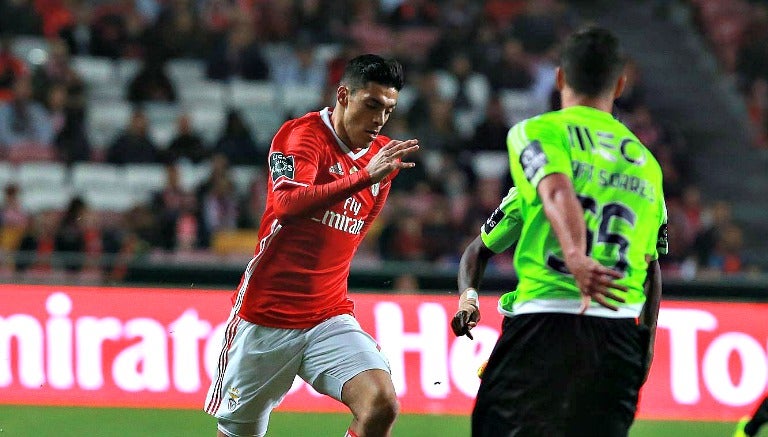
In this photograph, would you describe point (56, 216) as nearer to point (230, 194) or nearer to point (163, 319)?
point (230, 194)

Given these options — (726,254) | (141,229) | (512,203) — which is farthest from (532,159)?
(726,254)

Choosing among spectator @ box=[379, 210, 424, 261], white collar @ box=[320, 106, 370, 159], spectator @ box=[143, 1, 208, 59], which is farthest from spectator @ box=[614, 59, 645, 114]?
white collar @ box=[320, 106, 370, 159]

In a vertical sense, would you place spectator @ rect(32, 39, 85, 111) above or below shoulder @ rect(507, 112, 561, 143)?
below

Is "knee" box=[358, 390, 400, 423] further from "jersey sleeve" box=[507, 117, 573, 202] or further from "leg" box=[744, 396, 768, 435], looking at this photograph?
"leg" box=[744, 396, 768, 435]

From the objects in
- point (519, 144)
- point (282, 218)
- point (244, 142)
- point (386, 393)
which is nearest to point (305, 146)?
point (282, 218)

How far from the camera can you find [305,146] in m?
5.66

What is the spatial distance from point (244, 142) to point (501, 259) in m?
3.33

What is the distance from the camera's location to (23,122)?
14.1 metres

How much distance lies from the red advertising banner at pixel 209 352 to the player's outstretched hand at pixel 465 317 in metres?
5.19

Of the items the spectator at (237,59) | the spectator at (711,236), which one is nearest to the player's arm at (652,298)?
the spectator at (711,236)

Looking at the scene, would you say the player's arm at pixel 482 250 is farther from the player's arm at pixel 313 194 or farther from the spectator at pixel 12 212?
the spectator at pixel 12 212

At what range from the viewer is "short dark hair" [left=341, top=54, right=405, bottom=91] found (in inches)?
226

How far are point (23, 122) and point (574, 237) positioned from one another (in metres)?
11.2

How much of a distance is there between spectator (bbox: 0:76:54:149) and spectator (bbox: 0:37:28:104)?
0.17m
